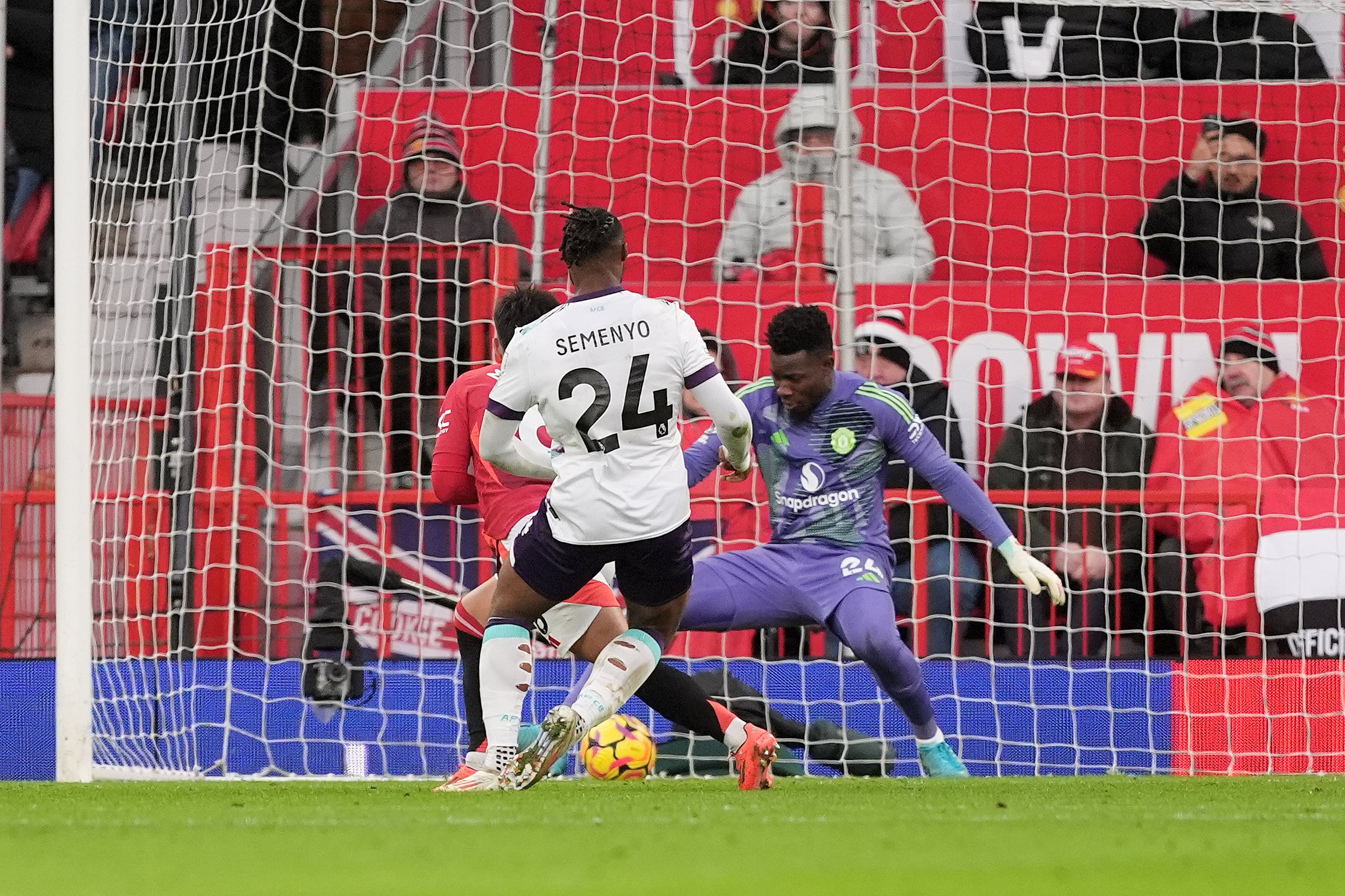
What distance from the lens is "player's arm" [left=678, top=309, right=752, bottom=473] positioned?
4738 millimetres

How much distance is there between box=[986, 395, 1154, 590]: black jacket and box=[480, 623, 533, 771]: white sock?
132 inches

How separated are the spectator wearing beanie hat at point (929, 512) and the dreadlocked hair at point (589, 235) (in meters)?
3.07

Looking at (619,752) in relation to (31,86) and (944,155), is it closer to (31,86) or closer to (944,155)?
(944,155)

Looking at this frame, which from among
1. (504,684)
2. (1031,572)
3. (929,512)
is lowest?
(504,684)

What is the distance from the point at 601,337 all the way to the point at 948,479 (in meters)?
1.87

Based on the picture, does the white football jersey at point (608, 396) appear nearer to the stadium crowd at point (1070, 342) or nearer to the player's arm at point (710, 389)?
the player's arm at point (710, 389)

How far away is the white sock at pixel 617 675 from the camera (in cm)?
475

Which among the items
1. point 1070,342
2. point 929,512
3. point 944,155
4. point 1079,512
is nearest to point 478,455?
point 929,512

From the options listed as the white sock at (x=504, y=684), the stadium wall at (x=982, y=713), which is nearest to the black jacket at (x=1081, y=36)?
the stadium wall at (x=982, y=713)

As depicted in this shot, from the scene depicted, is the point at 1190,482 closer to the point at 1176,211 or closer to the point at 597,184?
the point at 1176,211

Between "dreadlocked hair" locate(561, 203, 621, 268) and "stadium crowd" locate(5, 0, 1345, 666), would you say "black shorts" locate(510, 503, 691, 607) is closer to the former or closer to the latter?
"dreadlocked hair" locate(561, 203, 621, 268)

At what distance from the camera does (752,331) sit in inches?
352

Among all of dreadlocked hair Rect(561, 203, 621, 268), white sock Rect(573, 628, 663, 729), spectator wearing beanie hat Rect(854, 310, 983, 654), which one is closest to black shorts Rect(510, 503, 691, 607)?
white sock Rect(573, 628, 663, 729)

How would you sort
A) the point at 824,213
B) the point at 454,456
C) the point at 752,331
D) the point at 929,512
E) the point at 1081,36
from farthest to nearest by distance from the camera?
the point at 1081,36, the point at 752,331, the point at 824,213, the point at 929,512, the point at 454,456
